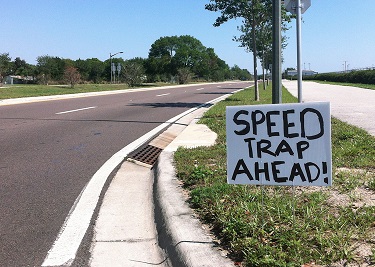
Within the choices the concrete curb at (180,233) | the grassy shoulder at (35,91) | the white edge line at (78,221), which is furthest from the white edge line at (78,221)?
the grassy shoulder at (35,91)

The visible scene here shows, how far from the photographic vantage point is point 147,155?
7.14 m

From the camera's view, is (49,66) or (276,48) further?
(49,66)

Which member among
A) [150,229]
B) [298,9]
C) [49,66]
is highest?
[49,66]

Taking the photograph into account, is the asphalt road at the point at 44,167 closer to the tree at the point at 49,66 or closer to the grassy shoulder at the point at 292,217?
the grassy shoulder at the point at 292,217

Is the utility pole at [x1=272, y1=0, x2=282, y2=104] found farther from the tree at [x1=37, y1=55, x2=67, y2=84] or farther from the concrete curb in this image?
the tree at [x1=37, y1=55, x2=67, y2=84]

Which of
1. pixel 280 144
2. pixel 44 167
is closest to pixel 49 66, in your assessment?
pixel 44 167

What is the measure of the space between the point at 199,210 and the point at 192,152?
2.81 metres

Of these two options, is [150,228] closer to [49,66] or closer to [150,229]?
[150,229]

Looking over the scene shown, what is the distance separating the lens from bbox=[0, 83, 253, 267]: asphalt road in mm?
3625

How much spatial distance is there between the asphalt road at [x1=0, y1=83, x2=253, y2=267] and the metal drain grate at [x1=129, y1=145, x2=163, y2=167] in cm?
46

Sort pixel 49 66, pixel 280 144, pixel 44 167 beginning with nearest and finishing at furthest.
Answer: pixel 280 144
pixel 44 167
pixel 49 66

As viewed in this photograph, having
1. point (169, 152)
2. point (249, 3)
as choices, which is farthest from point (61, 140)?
point (249, 3)

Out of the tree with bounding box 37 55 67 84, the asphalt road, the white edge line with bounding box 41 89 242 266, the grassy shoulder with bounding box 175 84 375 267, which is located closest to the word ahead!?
the grassy shoulder with bounding box 175 84 375 267

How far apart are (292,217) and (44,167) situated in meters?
4.09
